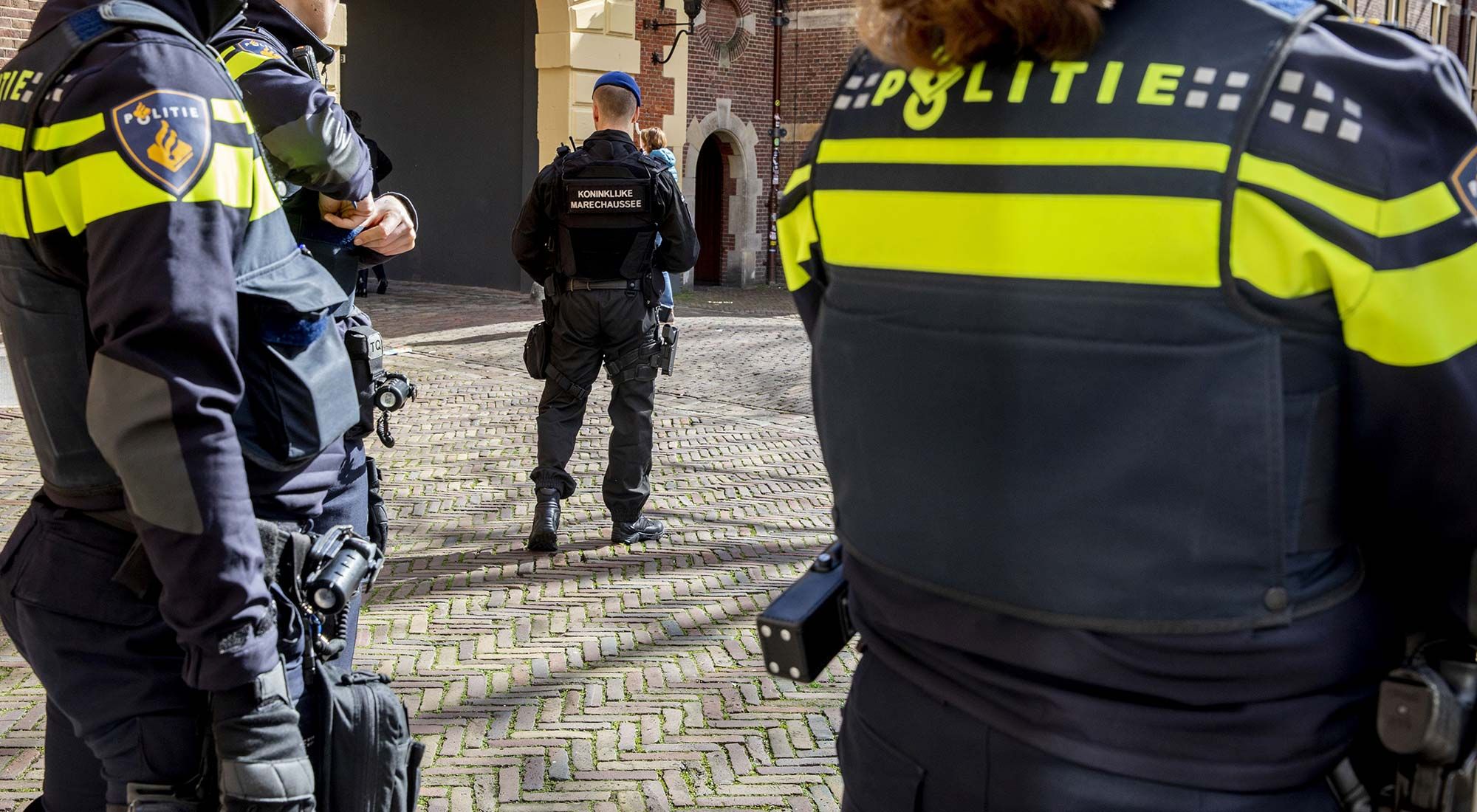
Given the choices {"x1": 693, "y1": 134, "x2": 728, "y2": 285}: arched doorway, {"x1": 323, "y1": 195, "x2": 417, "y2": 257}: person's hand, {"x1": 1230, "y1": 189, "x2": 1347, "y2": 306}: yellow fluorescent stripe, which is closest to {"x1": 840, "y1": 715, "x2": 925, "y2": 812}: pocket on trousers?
{"x1": 1230, "y1": 189, "x2": 1347, "y2": 306}: yellow fluorescent stripe

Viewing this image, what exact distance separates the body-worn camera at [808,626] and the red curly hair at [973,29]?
0.64 meters

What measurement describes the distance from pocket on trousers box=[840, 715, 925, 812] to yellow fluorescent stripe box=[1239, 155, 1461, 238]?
2.27 ft

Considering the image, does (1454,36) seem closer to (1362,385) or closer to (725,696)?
(725,696)

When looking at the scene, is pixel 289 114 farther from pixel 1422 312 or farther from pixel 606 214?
pixel 606 214

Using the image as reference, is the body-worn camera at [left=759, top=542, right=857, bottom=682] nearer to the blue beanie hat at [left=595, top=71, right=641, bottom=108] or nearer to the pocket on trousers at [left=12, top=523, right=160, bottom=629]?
the pocket on trousers at [left=12, top=523, right=160, bottom=629]

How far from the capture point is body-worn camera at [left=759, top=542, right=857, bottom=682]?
5.53ft

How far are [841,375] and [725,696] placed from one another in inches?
116

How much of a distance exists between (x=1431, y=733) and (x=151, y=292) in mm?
1538

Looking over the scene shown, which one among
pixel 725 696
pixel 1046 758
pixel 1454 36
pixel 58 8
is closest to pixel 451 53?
pixel 725 696

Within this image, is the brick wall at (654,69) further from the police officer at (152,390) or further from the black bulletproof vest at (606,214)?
the police officer at (152,390)

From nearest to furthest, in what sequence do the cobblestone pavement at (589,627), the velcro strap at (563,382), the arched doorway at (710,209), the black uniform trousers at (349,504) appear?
the black uniform trousers at (349,504)
the cobblestone pavement at (589,627)
the velcro strap at (563,382)
the arched doorway at (710,209)

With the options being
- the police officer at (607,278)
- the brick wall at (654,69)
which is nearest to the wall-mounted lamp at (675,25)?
the brick wall at (654,69)

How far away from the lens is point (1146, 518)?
127 centimetres

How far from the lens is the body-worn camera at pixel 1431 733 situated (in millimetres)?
1271
